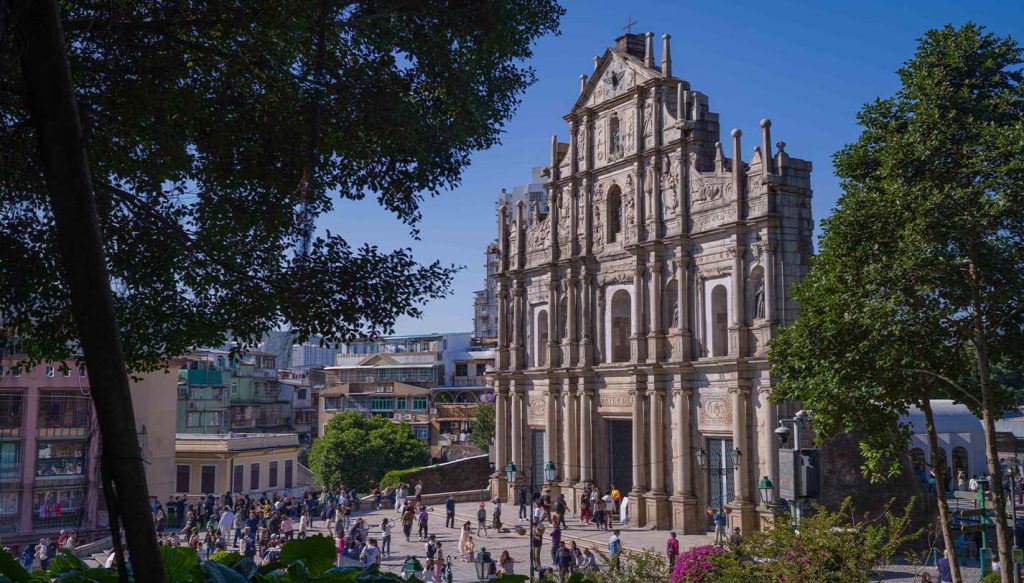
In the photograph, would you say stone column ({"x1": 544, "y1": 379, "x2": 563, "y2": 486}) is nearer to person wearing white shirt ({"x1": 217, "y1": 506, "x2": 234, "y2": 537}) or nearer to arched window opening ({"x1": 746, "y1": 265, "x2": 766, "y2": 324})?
arched window opening ({"x1": 746, "y1": 265, "x2": 766, "y2": 324})

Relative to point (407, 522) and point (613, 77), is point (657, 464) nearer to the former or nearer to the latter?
Answer: point (407, 522)

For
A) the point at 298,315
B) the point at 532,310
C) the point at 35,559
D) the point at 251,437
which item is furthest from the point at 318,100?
the point at 251,437

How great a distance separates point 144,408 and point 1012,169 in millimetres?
34126

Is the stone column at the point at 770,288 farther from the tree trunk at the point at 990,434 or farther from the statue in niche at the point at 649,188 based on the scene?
the tree trunk at the point at 990,434

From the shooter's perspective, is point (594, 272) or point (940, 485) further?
point (594, 272)

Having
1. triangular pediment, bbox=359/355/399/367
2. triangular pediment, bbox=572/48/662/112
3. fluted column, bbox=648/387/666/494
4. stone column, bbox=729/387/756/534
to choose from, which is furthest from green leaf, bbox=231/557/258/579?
triangular pediment, bbox=359/355/399/367

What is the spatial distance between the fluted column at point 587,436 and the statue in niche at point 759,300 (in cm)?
781

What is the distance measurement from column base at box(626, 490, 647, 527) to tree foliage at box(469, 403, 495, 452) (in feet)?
85.3

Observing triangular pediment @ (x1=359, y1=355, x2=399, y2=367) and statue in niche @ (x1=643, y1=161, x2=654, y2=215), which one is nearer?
statue in niche @ (x1=643, y1=161, x2=654, y2=215)

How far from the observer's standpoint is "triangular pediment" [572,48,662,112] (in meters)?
31.5

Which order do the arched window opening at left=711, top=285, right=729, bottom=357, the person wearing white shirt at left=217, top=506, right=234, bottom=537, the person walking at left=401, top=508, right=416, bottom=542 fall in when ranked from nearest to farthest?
the person wearing white shirt at left=217, top=506, right=234, bottom=537 < the arched window opening at left=711, top=285, right=729, bottom=357 < the person walking at left=401, top=508, right=416, bottom=542

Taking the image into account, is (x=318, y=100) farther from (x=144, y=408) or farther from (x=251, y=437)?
(x=251, y=437)

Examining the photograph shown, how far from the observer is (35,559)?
2772 cm

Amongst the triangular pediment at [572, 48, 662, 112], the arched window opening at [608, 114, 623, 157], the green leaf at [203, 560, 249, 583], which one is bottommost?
the green leaf at [203, 560, 249, 583]
